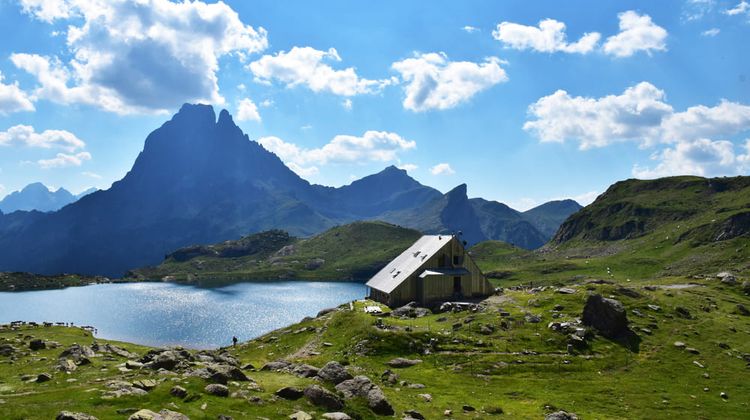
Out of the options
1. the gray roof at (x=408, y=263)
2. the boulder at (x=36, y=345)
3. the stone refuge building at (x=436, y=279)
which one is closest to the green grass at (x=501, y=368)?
the boulder at (x=36, y=345)

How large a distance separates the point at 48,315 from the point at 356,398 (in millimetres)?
173048

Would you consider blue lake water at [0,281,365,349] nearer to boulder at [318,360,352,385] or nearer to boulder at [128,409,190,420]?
boulder at [318,360,352,385]

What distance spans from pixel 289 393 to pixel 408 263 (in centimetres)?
5795

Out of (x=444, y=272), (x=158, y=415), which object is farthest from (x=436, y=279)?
(x=158, y=415)

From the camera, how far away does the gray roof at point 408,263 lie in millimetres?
78688

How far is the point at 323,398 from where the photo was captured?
27.2 m

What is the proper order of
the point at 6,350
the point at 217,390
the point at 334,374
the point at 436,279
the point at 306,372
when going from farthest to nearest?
the point at 436,279 → the point at 6,350 → the point at 306,372 → the point at 334,374 → the point at 217,390

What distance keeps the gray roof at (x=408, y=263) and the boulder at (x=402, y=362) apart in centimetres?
2969

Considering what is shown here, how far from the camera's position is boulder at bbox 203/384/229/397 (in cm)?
2667

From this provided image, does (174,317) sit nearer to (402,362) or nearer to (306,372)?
(402,362)

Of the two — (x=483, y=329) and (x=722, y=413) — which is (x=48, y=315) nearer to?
(x=483, y=329)

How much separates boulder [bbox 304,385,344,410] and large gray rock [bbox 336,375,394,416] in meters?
2.22

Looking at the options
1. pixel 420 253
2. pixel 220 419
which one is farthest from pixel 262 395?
pixel 420 253

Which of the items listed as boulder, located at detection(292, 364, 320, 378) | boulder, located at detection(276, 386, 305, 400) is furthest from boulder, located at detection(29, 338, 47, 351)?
boulder, located at detection(276, 386, 305, 400)
